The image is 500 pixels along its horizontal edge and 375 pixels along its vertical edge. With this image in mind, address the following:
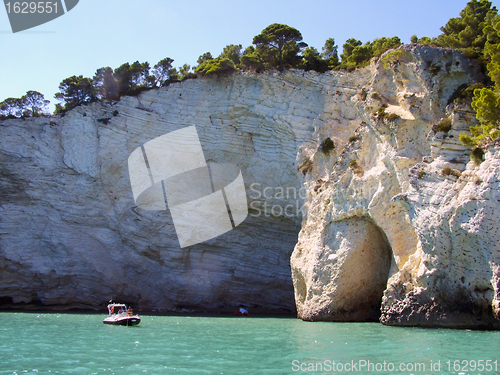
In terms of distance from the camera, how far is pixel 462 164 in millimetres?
17969

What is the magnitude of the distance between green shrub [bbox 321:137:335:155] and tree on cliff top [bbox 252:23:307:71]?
11.0 meters

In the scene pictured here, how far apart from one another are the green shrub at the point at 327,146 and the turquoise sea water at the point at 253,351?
11635mm

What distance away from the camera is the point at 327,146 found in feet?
87.3

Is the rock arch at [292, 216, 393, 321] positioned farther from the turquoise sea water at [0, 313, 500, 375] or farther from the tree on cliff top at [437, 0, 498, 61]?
the tree on cliff top at [437, 0, 498, 61]

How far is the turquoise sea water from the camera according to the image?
10.2 meters

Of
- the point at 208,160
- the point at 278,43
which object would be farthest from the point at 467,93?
the point at 278,43

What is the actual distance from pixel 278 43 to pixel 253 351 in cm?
2944

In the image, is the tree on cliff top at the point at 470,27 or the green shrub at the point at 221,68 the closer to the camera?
the tree on cliff top at the point at 470,27

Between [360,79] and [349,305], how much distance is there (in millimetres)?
15642

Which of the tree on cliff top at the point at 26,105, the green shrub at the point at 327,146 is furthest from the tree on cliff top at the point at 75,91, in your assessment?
the green shrub at the point at 327,146

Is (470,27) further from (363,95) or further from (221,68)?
(221,68)

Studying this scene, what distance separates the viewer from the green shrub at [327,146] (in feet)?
86.8

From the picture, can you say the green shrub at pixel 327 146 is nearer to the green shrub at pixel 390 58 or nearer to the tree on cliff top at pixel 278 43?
the green shrub at pixel 390 58

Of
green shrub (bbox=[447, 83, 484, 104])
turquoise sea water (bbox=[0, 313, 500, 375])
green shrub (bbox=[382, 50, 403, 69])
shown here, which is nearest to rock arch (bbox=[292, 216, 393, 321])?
turquoise sea water (bbox=[0, 313, 500, 375])
